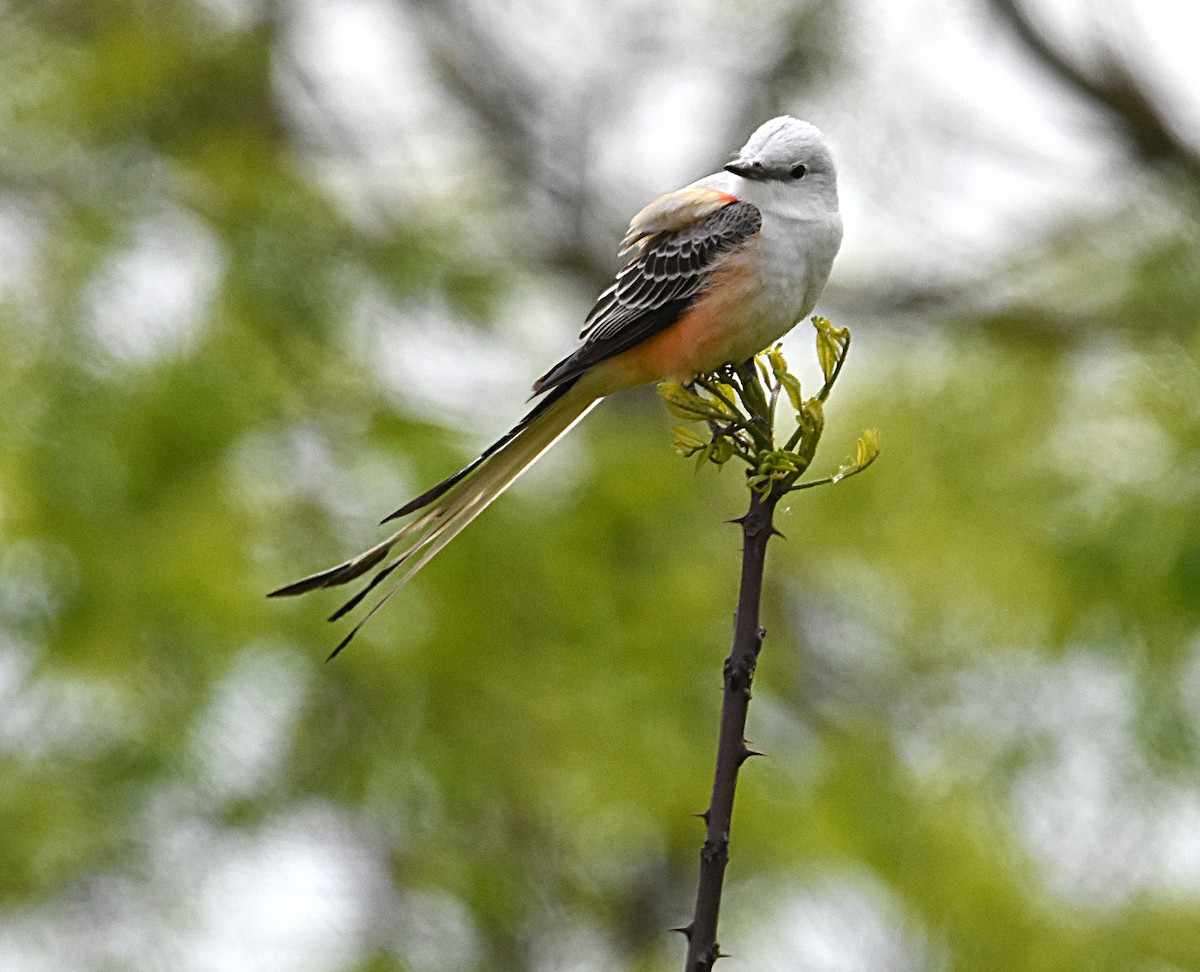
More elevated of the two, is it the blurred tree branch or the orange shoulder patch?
the blurred tree branch

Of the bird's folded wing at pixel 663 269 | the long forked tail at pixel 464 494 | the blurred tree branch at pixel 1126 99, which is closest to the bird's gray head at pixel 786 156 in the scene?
the bird's folded wing at pixel 663 269

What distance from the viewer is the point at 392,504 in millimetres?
6312

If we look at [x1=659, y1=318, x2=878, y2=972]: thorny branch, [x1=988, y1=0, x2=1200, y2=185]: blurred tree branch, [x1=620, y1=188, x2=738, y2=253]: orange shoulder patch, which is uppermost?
[x1=988, y1=0, x2=1200, y2=185]: blurred tree branch

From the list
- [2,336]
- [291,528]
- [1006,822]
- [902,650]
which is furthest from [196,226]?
[1006,822]

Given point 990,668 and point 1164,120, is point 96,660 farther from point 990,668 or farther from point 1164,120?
point 1164,120

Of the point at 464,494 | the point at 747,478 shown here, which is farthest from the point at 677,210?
the point at 747,478

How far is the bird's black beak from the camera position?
329 cm

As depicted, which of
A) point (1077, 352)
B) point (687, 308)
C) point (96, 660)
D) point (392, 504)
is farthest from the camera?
point (1077, 352)

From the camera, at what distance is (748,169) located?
10.9ft

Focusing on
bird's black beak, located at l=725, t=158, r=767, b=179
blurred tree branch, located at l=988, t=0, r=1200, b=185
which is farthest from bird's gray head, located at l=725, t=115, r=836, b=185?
blurred tree branch, located at l=988, t=0, r=1200, b=185

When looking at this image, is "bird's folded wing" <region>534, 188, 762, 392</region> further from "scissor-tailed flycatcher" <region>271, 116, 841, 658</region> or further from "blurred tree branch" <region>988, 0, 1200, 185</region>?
"blurred tree branch" <region>988, 0, 1200, 185</region>

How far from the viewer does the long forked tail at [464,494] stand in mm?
2662

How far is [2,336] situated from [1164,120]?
205 inches

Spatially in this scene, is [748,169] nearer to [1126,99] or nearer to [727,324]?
[727,324]
